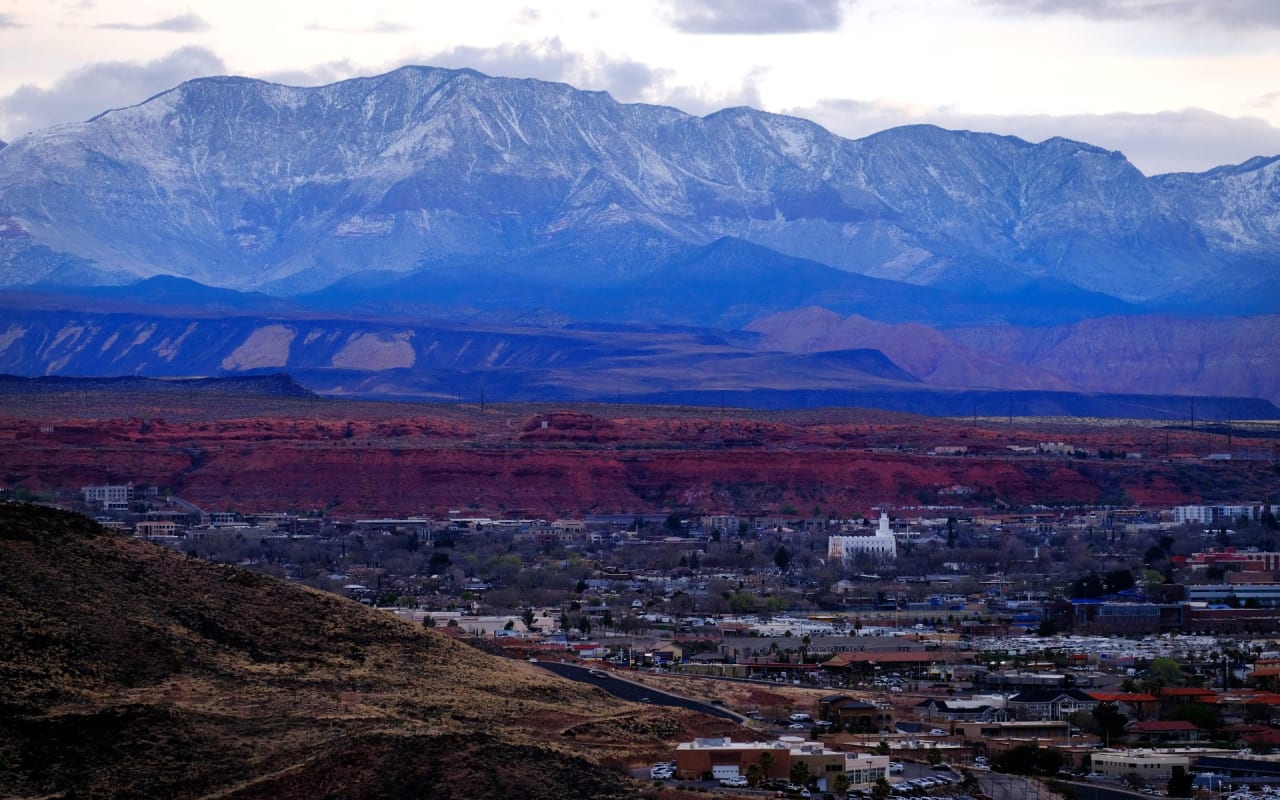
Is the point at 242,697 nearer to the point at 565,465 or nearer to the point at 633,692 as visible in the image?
the point at 633,692

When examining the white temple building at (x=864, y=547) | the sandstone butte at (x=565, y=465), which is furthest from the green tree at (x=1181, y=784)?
the sandstone butte at (x=565, y=465)

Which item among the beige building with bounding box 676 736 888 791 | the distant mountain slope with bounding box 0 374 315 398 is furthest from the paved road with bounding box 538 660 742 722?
the distant mountain slope with bounding box 0 374 315 398

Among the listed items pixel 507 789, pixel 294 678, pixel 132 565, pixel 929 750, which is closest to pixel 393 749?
pixel 507 789

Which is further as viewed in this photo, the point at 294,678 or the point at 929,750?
the point at 929,750

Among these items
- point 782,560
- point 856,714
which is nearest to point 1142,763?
point 856,714

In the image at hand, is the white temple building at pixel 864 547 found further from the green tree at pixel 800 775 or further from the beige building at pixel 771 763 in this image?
the green tree at pixel 800 775

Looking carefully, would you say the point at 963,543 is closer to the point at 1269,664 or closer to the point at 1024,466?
the point at 1024,466

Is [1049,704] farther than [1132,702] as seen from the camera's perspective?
No
